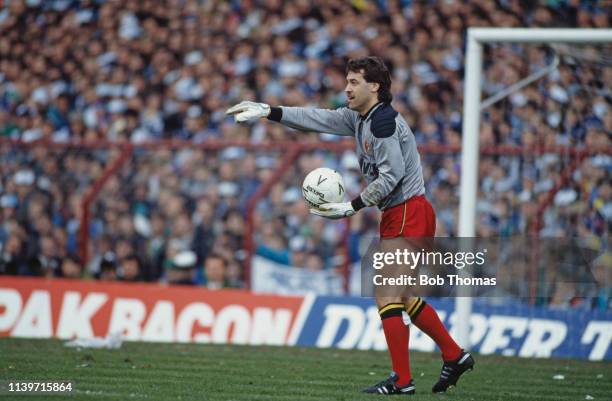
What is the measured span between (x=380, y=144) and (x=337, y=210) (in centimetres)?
57

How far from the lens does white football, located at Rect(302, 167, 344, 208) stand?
8469mm

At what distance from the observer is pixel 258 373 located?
9.86 metres

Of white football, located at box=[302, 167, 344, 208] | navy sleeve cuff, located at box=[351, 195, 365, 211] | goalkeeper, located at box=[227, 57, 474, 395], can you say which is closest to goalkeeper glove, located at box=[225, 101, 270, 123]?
goalkeeper, located at box=[227, 57, 474, 395]

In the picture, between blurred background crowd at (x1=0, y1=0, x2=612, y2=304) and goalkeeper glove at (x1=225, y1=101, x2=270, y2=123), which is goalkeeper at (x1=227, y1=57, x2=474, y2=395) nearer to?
goalkeeper glove at (x1=225, y1=101, x2=270, y2=123)

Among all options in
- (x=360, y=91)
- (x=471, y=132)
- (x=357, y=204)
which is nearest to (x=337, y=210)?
(x=357, y=204)

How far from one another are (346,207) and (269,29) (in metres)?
11.0

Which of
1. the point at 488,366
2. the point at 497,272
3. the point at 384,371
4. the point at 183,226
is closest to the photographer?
the point at 384,371

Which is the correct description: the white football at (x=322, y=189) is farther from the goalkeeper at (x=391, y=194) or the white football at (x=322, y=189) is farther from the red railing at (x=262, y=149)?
the red railing at (x=262, y=149)

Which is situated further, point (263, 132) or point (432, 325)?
point (263, 132)

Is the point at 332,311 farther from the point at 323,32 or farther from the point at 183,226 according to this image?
the point at 323,32

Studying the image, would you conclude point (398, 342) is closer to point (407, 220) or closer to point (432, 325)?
point (432, 325)

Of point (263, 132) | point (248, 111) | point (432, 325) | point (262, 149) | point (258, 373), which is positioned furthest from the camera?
point (263, 132)

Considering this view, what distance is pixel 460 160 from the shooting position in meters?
13.2

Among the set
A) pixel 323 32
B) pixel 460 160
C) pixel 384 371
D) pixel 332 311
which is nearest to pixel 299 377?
pixel 384 371
